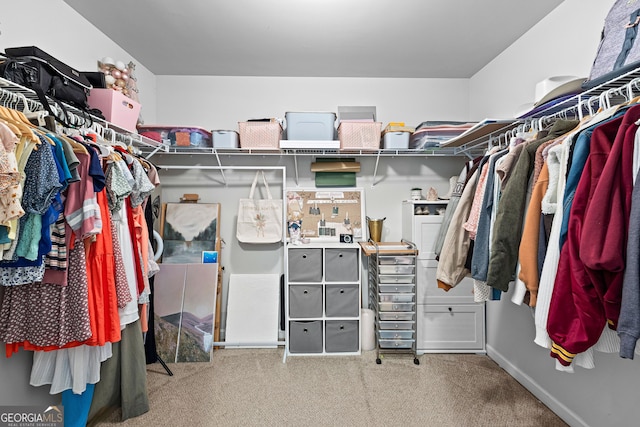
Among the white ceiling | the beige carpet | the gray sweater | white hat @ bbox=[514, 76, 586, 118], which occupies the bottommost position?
the beige carpet

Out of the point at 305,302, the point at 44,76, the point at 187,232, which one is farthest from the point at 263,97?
the point at 305,302

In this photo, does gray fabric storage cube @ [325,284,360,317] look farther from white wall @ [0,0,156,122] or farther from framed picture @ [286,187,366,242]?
white wall @ [0,0,156,122]

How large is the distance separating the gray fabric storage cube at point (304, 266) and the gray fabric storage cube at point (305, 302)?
0.25 ft

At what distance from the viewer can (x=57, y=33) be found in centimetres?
188

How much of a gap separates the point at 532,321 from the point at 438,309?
693 millimetres

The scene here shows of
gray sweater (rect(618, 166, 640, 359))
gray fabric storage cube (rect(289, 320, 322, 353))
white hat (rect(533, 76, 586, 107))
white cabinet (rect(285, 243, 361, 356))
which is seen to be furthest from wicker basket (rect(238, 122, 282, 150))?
gray sweater (rect(618, 166, 640, 359))

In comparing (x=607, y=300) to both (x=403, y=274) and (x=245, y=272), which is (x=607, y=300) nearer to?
(x=403, y=274)

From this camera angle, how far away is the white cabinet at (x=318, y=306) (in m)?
2.63

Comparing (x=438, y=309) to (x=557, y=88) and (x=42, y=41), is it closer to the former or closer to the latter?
(x=557, y=88)

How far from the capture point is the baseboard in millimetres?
1801

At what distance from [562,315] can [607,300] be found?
5.8 inches

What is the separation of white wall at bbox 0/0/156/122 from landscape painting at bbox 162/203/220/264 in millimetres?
1248

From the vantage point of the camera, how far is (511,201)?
4.43 ft

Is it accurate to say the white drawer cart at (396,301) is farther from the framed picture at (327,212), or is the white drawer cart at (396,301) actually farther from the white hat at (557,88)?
the white hat at (557,88)
